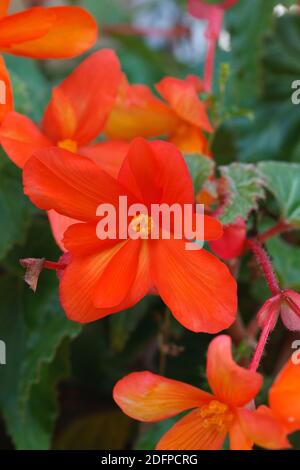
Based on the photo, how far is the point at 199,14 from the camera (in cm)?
77

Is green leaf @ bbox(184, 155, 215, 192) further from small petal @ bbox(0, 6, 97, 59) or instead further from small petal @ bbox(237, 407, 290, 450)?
small petal @ bbox(237, 407, 290, 450)

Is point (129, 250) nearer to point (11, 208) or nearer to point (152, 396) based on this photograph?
point (152, 396)

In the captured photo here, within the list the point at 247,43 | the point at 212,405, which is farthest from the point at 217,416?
the point at 247,43

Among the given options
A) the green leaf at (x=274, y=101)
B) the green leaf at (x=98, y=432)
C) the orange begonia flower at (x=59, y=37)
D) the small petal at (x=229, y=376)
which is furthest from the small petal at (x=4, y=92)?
the green leaf at (x=274, y=101)

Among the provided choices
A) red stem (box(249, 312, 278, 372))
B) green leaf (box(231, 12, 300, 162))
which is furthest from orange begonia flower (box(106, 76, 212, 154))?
green leaf (box(231, 12, 300, 162))

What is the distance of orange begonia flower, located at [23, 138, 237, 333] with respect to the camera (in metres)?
0.50

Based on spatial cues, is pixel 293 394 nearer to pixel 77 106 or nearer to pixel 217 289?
pixel 217 289

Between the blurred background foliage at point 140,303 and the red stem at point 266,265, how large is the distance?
0.03 m

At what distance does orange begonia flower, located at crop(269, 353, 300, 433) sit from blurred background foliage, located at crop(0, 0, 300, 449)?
197mm

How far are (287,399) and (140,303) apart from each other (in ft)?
1.15

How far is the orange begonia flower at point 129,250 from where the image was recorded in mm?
496

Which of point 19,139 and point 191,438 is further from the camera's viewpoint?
point 19,139

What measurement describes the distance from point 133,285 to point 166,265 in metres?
0.03

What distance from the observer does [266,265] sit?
55 centimetres
